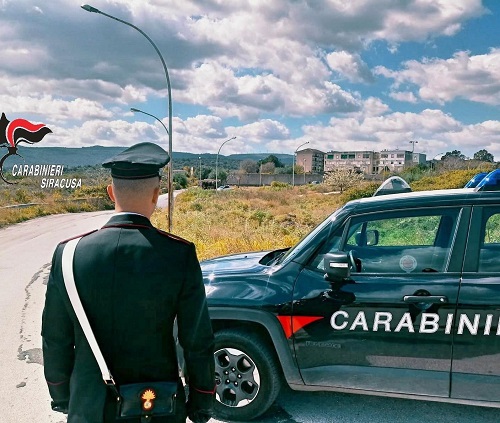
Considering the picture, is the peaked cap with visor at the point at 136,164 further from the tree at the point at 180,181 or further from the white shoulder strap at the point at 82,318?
the tree at the point at 180,181

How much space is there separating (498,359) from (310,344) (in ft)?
3.89

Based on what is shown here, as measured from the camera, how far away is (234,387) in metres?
3.11

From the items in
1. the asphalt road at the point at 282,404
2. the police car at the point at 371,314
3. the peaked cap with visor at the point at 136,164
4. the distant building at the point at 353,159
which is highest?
the distant building at the point at 353,159

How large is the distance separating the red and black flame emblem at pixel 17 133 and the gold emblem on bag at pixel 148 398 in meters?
27.0

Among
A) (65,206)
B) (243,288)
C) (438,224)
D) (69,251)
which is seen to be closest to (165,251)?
(69,251)

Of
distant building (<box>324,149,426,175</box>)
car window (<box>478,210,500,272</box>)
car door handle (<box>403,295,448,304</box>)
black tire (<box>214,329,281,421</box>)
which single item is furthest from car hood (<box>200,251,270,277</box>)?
distant building (<box>324,149,426,175</box>)

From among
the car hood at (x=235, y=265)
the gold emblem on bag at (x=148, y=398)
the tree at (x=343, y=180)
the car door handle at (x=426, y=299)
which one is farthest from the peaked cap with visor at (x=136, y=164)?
the tree at (x=343, y=180)

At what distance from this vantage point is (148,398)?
1516mm

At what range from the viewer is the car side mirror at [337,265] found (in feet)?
8.80

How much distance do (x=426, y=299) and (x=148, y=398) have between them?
1.93 m

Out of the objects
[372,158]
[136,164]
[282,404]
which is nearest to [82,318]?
[136,164]

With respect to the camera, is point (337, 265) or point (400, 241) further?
point (400, 241)

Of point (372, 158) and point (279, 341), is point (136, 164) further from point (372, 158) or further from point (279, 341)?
point (372, 158)

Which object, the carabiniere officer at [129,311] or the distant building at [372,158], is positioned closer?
the carabiniere officer at [129,311]
